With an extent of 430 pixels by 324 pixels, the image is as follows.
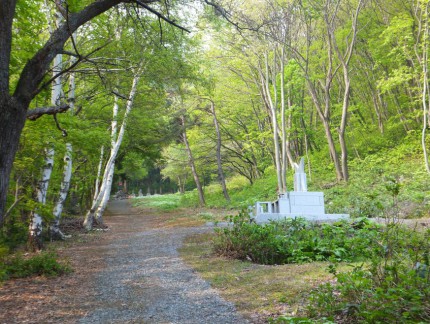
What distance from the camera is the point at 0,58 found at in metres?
3.24

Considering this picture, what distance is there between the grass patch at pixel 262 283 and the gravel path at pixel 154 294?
0.66ft

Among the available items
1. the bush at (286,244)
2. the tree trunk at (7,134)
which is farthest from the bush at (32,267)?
the tree trunk at (7,134)

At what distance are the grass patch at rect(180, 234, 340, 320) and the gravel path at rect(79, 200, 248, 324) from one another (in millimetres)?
200

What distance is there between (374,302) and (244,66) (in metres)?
20.1

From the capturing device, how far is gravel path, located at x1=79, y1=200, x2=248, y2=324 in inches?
168

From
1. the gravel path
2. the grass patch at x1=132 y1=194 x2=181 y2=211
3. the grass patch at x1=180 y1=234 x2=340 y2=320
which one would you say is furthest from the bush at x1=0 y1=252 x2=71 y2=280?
the grass patch at x1=132 y1=194 x2=181 y2=211

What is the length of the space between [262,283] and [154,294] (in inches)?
63.8

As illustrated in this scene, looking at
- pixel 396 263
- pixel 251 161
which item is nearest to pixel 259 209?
pixel 396 263

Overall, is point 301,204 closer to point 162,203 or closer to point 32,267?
point 32,267

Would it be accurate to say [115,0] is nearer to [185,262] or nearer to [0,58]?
[0,58]

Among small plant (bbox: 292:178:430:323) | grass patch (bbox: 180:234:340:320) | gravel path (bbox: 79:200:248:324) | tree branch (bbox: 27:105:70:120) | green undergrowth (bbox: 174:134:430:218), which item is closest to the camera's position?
small plant (bbox: 292:178:430:323)

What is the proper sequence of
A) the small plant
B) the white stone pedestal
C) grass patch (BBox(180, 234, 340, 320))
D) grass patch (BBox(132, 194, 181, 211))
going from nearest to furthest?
the small plant, grass patch (BBox(180, 234, 340, 320)), the white stone pedestal, grass patch (BBox(132, 194, 181, 211))

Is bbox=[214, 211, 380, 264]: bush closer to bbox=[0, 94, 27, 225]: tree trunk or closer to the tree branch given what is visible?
the tree branch

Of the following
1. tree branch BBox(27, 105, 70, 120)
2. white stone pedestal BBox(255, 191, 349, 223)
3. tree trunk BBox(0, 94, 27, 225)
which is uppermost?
tree branch BBox(27, 105, 70, 120)
